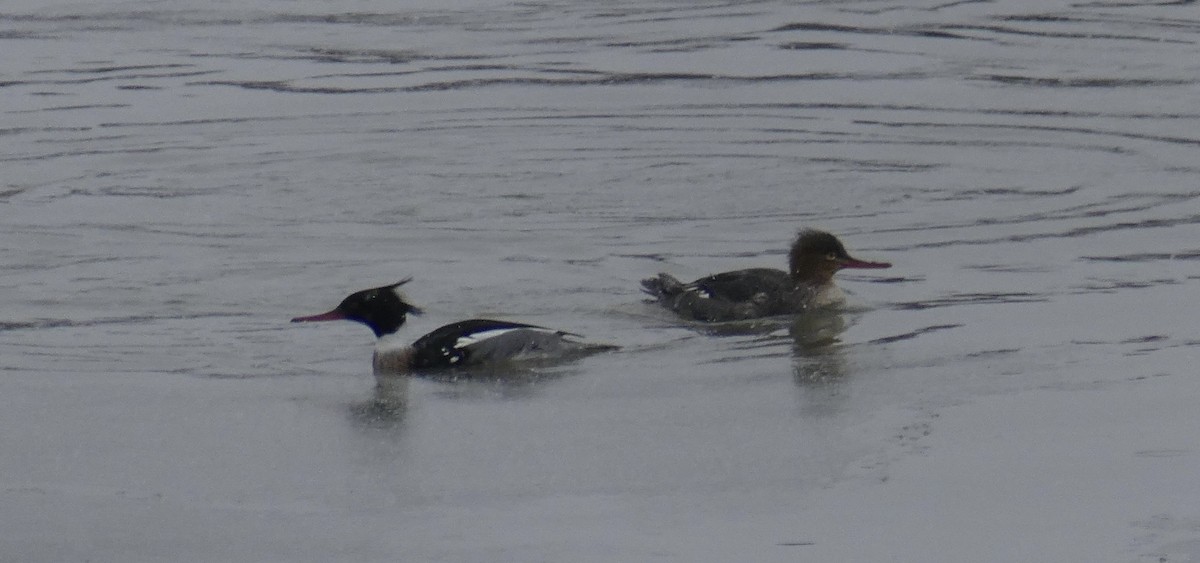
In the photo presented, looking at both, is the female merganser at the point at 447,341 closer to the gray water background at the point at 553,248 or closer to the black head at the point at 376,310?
the black head at the point at 376,310

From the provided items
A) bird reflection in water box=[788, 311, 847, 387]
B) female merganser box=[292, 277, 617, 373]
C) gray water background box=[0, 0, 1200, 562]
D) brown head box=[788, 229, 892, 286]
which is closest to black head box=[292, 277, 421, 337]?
female merganser box=[292, 277, 617, 373]

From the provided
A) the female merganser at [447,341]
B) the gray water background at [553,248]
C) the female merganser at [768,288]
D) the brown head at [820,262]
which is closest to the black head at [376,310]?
the female merganser at [447,341]

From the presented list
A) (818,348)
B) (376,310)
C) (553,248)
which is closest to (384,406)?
(376,310)

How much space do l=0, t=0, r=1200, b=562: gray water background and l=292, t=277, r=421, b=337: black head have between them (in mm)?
238

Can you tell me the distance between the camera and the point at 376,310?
902cm

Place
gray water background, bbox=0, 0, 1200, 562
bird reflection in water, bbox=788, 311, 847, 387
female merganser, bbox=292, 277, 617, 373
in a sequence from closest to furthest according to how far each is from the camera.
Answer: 1. gray water background, bbox=0, 0, 1200, 562
2. bird reflection in water, bbox=788, 311, 847, 387
3. female merganser, bbox=292, 277, 617, 373

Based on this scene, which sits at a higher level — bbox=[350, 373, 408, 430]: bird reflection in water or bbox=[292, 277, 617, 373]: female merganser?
bbox=[292, 277, 617, 373]: female merganser

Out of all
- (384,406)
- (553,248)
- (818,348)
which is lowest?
(818,348)

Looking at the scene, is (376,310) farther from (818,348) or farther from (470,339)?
(818,348)

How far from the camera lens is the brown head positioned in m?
10.3

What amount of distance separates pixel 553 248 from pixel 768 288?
1.91 metres

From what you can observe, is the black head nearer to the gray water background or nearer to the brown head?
the gray water background

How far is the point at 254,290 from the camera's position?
415 inches

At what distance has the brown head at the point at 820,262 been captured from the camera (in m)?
10.3
